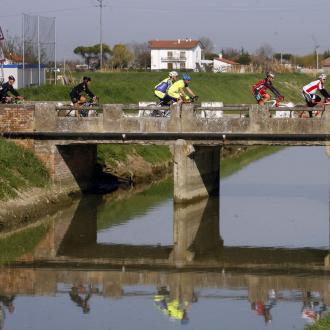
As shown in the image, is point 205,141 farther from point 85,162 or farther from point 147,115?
point 85,162

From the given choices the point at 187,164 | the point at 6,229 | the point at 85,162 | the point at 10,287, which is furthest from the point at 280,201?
the point at 10,287

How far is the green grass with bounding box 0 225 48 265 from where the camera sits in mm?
29156

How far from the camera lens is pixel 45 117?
37.7 meters

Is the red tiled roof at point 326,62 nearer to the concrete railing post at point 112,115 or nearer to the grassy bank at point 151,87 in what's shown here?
the grassy bank at point 151,87

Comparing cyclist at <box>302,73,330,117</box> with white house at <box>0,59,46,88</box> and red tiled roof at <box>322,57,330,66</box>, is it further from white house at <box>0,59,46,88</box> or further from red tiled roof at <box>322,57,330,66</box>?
red tiled roof at <box>322,57,330,66</box>

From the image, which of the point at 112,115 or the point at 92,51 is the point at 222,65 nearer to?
the point at 92,51

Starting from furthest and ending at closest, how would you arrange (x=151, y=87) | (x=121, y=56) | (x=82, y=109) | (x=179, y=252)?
(x=121, y=56) → (x=151, y=87) → (x=82, y=109) → (x=179, y=252)

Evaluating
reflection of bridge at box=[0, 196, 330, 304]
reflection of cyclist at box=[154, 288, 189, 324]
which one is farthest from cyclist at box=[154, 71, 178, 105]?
reflection of cyclist at box=[154, 288, 189, 324]

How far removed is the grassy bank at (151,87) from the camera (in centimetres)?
5153

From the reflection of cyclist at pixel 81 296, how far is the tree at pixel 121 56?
106413 millimetres

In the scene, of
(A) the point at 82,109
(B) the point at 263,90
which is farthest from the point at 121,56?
(B) the point at 263,90

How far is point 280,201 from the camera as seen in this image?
39312 millimetres

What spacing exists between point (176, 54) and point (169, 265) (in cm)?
11822

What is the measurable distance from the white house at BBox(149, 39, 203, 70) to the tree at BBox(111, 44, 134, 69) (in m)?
4.33
